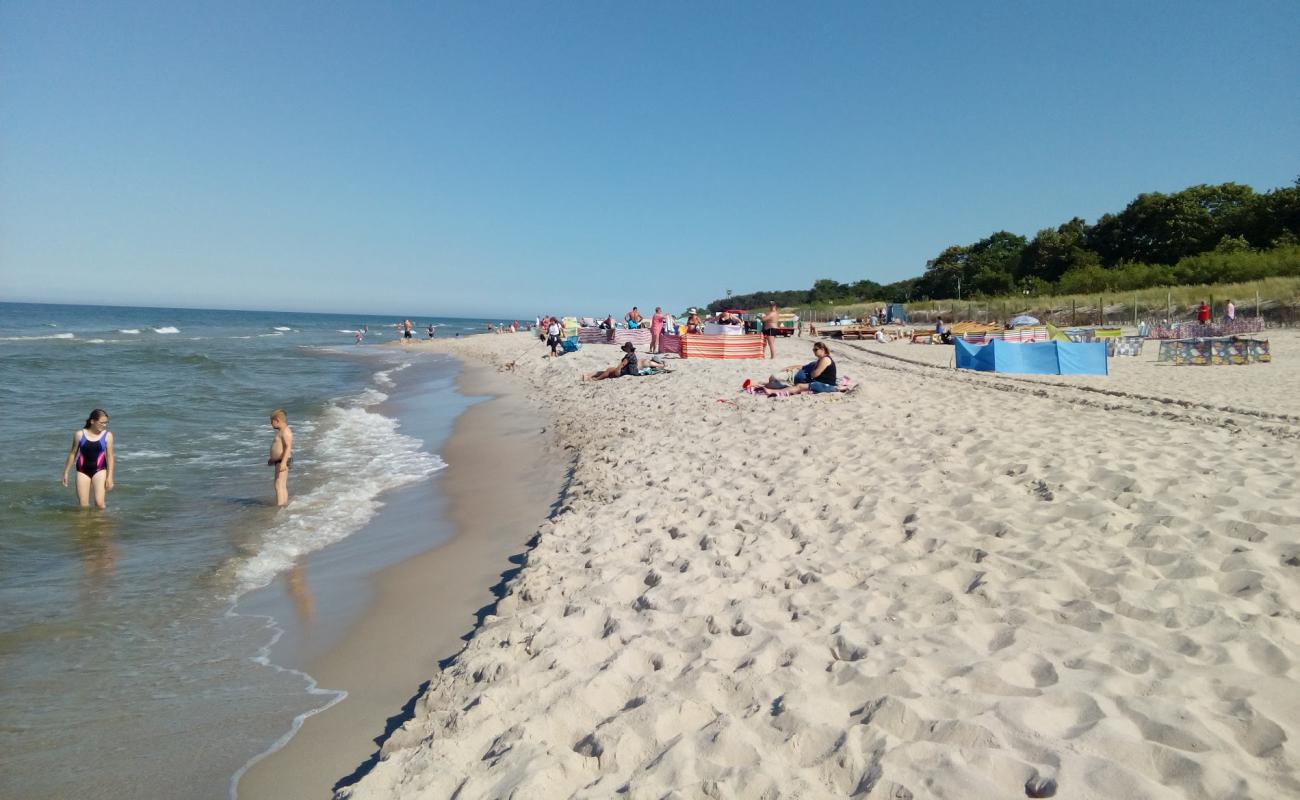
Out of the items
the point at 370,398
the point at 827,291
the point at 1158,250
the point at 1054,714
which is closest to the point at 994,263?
the point at 1158,250

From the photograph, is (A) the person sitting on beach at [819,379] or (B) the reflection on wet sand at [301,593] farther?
(A) the person sitting on beach at [819,379]

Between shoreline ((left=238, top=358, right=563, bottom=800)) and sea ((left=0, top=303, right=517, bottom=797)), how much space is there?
6.3 inches

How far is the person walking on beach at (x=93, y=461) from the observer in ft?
24.2

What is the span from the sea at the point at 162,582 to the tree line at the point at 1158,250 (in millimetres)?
43791

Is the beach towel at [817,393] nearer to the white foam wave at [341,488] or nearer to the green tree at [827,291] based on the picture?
the white foam wave at [341,488]

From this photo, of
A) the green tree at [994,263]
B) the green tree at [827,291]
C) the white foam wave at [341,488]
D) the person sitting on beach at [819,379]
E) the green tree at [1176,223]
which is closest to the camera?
the white foam wave at [341,488]

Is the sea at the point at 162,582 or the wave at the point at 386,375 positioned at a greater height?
the wave at the point at 386,375

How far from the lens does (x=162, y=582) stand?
5402 mm

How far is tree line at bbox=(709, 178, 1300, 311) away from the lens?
3975 centimetres

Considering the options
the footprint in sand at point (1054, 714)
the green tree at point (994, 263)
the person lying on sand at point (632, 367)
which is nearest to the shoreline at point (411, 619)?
the footprint in sand at point (1054, 714)

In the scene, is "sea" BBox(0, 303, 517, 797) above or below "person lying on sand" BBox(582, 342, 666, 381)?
below

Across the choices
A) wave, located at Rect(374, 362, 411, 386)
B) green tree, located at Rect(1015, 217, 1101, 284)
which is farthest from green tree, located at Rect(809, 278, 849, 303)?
wave, located at Rect(374, 362, 411, 386)

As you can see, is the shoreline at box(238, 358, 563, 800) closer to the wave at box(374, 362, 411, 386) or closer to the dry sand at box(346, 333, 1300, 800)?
the dry sand at box(346, 333, 1300, 800)

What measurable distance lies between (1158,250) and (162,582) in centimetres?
6126
